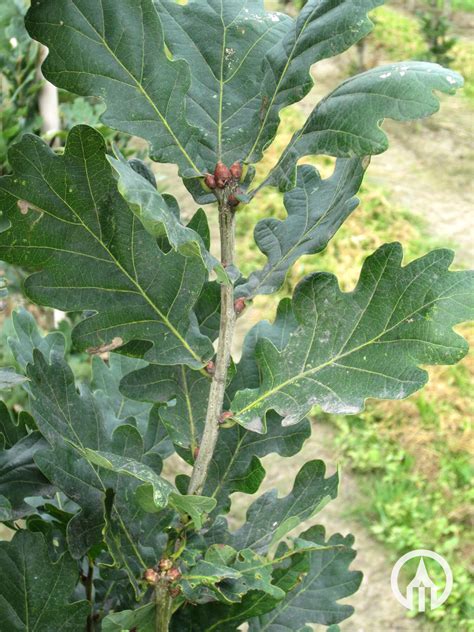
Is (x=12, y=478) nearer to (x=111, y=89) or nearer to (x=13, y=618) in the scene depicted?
(x=13, y=618)

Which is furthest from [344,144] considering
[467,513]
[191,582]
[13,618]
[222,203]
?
[467,513]

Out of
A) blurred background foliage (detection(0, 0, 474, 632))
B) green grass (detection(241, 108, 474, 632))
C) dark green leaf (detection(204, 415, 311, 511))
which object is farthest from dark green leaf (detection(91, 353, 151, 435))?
green grass (detection(241, 108, 474, 632))

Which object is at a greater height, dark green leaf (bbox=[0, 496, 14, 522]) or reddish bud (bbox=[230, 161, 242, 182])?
reddish bud (bbox=[230, 161, 242, 182])

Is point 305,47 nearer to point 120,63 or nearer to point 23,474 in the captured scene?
point 120,63

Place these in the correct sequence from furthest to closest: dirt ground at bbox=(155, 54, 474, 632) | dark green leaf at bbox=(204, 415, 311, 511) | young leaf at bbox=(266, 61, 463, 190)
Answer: dirt ground at bbox=(155, 54, 474, 632) → dark green leaf at bbox=(204, 415, 311, 511) → young leaf at bbox=(266, 61, 463, 190)

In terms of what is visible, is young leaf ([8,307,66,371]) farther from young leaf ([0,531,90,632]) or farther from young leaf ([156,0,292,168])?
young leaf ([156,0,292,168])

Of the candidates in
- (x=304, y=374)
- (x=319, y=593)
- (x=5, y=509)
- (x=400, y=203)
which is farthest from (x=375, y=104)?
(x=400, y=203)
